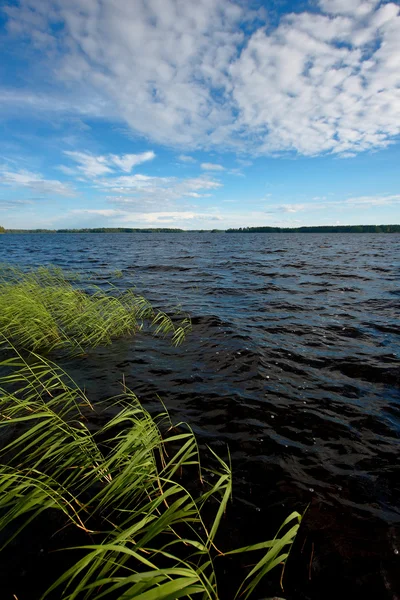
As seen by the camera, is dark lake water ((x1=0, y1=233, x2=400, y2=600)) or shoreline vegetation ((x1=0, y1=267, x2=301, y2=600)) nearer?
shoreline vegetation ((x1=0, y1=267, x2=301, y2=600))

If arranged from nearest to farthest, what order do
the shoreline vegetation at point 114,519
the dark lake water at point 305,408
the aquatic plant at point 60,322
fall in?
the shoreline vegetation at point 114,519 → the dark lake water at point 305,408 → the aquatic plant at point 60,322

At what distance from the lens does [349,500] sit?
3.14 meters

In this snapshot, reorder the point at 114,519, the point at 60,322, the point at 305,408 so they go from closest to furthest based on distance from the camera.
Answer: the point at 114,519, the point at 305,408, the point at 60,322

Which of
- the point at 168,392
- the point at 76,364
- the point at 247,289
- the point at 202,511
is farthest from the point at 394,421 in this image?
the point at 247,289

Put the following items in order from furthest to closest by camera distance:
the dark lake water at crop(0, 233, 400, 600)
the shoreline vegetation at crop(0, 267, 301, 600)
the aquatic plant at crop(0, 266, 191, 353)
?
the aquatic plant at crop(0, 266, 191, 353) < the dark lake water at crop(0, 233, 400, 600) < the shoreline vegetation at crop(0, 267, 301, 600)

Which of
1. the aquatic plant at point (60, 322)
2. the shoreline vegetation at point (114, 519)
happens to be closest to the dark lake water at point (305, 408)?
the shoreline vegetation at point (114, 519)

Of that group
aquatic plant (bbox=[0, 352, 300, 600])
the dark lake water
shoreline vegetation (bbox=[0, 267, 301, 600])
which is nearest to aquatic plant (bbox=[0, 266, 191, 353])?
the dark lake water

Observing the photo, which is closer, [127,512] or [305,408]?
[127,512]

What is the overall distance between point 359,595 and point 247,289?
12.8 metres

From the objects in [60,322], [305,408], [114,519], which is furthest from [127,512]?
[60,322]

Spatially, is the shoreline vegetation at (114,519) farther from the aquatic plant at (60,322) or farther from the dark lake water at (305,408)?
the aquatic plant at (60,322)

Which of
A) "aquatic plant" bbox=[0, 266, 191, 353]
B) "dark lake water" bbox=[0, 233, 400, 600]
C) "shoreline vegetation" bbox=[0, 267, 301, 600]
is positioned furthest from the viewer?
"aquatic plant" bbox=[0, 266, 191, 353]

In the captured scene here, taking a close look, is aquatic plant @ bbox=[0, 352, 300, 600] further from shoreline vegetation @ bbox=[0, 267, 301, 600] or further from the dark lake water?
the dark lake water

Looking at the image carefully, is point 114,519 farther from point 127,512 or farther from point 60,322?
point 60,322
